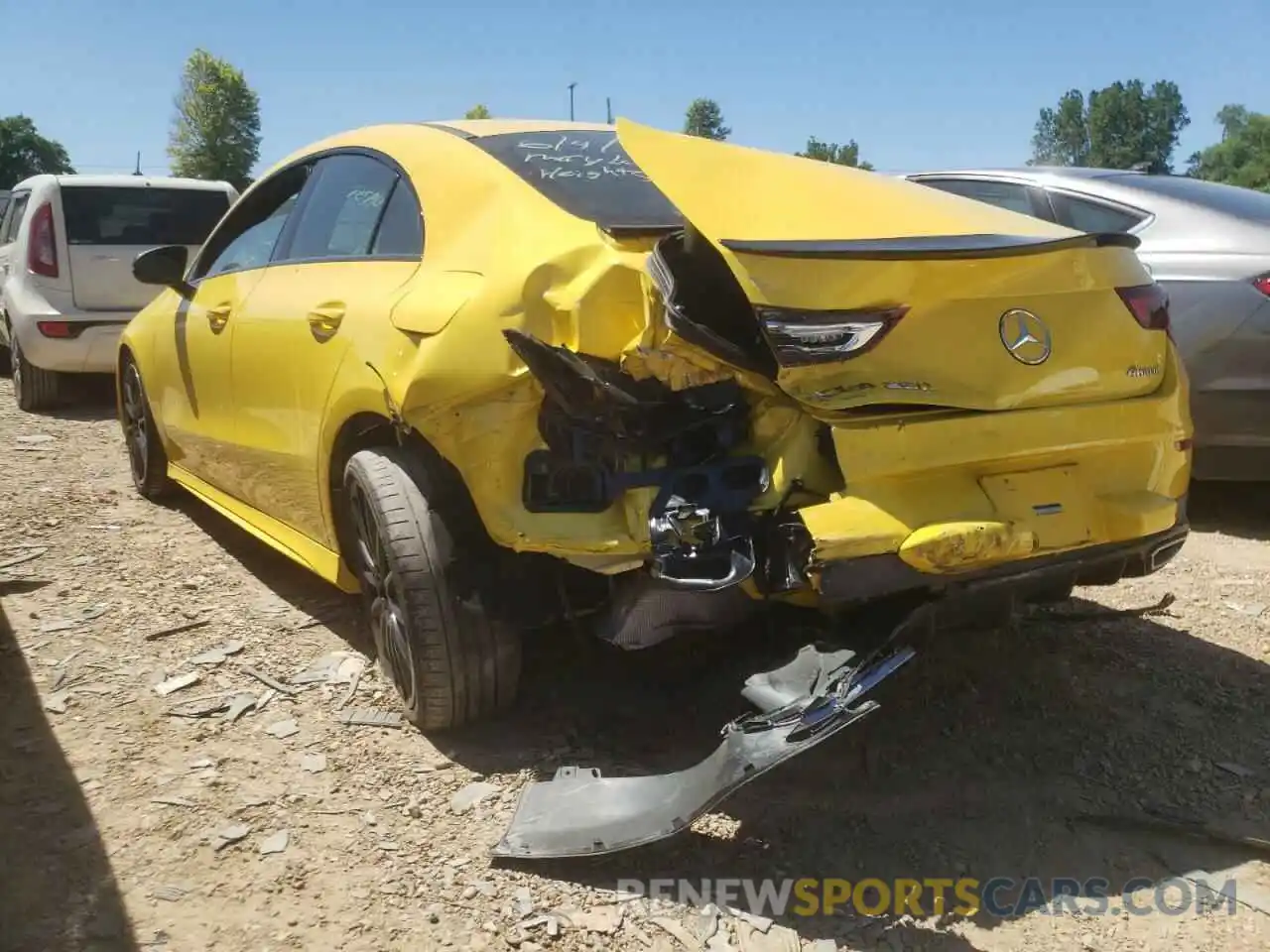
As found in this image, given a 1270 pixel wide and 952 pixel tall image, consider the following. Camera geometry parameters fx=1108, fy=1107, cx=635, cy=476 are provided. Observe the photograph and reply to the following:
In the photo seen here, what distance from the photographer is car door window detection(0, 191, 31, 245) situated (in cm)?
821

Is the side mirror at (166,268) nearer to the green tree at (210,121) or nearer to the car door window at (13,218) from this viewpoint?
the car door window at (13,218)

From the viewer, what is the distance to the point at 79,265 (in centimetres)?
751

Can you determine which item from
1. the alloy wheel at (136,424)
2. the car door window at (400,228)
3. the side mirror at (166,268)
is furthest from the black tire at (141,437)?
the car door window at (400,228)

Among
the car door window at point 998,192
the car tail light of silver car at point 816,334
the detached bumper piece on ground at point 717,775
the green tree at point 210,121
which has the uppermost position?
the green tree at point 210,121

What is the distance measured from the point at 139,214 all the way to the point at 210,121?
4297 cm

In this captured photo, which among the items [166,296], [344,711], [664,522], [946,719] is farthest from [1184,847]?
[166,296]

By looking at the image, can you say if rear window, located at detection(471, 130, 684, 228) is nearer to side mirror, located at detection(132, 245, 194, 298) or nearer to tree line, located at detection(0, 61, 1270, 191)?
side mirror, located at detection(132, 245, 194, 298)

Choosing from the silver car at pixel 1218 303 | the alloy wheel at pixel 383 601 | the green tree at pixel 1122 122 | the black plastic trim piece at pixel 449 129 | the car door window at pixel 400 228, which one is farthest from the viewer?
the green tree at pixel 1122 122

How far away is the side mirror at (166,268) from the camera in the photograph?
14.3 feet

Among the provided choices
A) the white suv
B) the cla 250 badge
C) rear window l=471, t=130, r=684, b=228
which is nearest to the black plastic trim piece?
rear window l=471, t=130, r=684, b=228

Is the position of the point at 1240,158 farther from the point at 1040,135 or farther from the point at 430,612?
the point at 430,612

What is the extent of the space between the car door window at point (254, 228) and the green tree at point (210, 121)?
149 ft

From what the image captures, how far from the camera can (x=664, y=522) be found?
7.94 feet

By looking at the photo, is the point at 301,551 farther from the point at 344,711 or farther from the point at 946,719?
the point at 946,719
